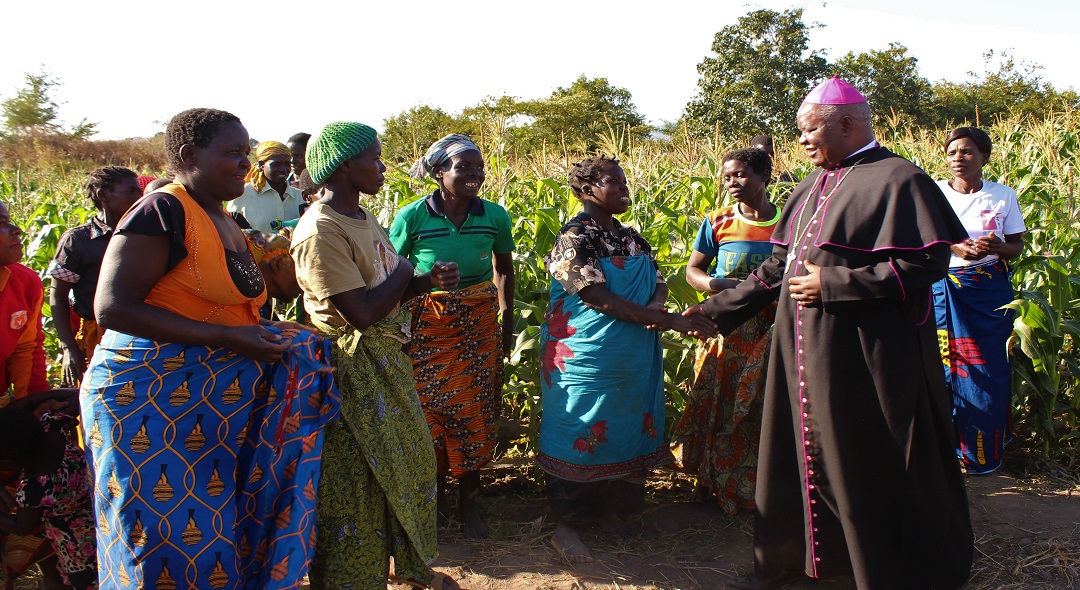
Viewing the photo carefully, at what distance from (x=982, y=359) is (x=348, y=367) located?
3.51 meters

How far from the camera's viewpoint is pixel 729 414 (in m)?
3.89

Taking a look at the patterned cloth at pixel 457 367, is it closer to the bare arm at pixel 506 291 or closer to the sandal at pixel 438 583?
the bare arm at pixel 506 291

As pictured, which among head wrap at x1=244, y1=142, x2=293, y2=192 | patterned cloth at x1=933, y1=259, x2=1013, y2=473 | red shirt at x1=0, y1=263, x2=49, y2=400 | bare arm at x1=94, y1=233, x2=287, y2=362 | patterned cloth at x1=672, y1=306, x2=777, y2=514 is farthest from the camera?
head wrap at x1=244, y1=142, x2=293, y2=192

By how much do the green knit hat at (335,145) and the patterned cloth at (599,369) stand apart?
3.58ft

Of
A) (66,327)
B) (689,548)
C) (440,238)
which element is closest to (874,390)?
(689,548)

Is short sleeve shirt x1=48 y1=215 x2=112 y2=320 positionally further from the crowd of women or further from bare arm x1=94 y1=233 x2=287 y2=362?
bare arm x1=94 y1=233 x2=287 y2=362

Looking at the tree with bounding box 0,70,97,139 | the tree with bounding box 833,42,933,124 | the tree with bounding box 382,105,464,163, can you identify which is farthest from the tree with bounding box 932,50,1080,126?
the tree with bounding box 0,70,97,139

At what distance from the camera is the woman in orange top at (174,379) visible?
2219 mm

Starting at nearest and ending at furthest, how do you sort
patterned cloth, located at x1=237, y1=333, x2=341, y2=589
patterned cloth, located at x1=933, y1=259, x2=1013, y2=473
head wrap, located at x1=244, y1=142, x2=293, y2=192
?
patterned cloth, located at x1=237, y1=333, x2=341, y2=589 < patterned cloth, located at x1=933, y1=259, x2=1013, y2=473 < head wrap, located at x1=244, y1=142, x2=293, y2=192

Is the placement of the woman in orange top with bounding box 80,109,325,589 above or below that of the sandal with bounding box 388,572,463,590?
above

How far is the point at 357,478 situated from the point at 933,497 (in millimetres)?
2092

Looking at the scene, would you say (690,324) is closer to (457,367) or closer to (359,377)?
(457,367)

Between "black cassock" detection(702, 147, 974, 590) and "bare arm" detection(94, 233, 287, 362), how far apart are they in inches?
81.9

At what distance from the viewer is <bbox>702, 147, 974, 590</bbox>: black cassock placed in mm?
2881
